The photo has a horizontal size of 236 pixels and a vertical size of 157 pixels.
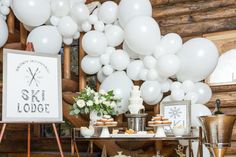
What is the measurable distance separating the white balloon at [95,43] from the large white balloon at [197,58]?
0.71m

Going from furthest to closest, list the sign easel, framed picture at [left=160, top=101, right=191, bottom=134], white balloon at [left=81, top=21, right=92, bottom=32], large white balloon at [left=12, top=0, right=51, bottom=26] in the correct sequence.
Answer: white balloon at [left=81, top=21, right=92, bottom=32]
large white balloon at [left=12, top=0, right=51, bottom=26]
framed picture at [left=160, top=101, right=191, bottom=134]
the sign easel

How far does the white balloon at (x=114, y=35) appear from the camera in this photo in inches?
150

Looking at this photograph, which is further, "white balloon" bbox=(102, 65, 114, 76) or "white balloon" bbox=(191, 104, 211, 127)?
"white balloon" bbox=(102, 65, 114, 76)

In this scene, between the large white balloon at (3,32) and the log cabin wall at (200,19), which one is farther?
the log cabin wall at (200,19)

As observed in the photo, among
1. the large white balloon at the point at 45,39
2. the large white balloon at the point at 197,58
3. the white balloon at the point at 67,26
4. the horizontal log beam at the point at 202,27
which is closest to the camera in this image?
the large white balloon at the point at 197,58

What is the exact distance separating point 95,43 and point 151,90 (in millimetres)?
680

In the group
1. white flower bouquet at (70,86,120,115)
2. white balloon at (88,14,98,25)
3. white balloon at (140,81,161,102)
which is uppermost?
white balloon at (88,14,98,25)

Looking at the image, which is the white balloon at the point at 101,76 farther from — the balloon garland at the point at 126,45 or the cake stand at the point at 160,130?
the cake stand at the point at 160,130

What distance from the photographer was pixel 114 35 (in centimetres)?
380

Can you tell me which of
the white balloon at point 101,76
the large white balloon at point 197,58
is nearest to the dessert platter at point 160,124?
the large white balloon at point 197,58

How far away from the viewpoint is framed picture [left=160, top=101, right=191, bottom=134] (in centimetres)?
335

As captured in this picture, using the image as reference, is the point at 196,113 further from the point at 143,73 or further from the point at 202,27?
the point at 202,27

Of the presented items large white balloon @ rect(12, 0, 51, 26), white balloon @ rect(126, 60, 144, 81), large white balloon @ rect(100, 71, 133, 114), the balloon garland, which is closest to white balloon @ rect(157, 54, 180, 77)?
the balloon garland

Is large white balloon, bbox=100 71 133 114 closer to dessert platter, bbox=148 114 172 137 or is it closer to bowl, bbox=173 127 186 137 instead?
dessert platter, bbox=148 114 172 137
